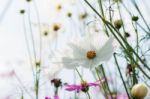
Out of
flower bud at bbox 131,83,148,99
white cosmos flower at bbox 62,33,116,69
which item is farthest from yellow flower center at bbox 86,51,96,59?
flower bud at bbox 131,83,148,99

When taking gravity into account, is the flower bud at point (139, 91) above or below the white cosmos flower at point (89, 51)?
below

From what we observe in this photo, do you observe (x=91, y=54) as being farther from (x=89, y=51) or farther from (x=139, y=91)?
(x=139, y=91)

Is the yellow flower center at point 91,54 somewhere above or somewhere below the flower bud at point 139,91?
above

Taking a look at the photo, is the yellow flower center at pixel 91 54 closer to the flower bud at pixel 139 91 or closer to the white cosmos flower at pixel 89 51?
the white cosmos flower at pixel 89 51

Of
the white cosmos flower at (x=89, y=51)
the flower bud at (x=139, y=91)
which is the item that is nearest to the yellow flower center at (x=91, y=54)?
the white cosmos flower at (x=89, y=51)

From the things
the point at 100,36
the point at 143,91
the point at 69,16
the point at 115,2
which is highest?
the point at 69,16

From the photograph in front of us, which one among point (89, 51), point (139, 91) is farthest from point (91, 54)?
point (139, 91)

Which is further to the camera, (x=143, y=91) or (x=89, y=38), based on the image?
(x=89, y=38)

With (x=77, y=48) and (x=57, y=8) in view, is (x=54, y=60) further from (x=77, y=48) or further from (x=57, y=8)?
(x=57, y=8)

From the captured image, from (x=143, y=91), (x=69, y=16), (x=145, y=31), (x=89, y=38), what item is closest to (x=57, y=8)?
(x=69, y=16)
